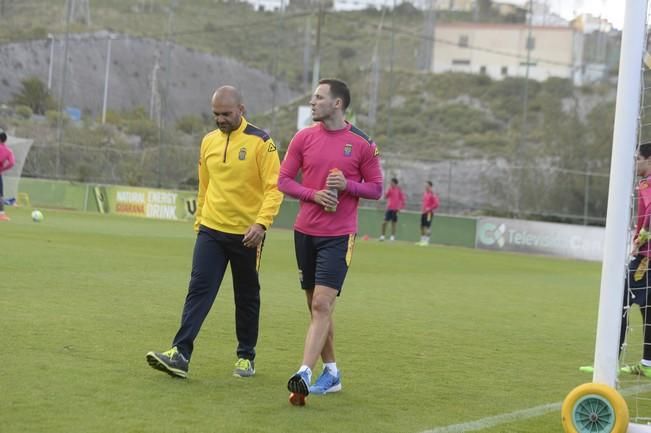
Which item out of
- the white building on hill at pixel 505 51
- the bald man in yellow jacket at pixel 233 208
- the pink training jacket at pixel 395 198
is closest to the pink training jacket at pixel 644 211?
the bald man in yellow jacket at pixel 233 208

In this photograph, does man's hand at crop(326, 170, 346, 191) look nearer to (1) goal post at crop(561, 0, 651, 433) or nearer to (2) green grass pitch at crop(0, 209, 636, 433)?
(2) green grass pitch at crop(0, 209, 636, 433)

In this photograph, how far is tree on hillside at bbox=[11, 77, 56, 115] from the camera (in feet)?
160

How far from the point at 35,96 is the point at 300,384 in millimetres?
45630

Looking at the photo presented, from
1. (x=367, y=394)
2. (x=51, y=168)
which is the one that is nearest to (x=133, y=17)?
(x=51, y=168)

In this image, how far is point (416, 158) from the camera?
41.2 metres

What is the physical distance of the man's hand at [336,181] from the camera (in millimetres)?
7121

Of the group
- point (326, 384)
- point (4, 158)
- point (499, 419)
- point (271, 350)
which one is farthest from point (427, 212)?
point (499, 419)

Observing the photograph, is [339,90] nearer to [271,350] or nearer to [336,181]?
[336,181]

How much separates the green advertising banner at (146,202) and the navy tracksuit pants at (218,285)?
100ft

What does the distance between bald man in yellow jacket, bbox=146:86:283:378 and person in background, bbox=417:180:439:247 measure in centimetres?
2633

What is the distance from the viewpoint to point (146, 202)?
131 feet

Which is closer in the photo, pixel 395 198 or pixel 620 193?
pixel 620 193

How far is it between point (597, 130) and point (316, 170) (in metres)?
41.1

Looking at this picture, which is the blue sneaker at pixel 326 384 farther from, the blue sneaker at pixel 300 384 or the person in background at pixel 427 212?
the person in background at pixel 427 212
